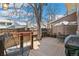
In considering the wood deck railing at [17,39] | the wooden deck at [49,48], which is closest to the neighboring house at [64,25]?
the wooden deck at [49,48]

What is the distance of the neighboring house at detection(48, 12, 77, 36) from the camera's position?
1.47 meters

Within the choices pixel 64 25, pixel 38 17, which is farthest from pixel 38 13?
pixel 64 25

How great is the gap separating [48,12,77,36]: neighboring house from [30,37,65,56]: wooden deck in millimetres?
69

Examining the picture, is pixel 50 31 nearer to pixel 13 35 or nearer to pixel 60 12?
pixel 60 12

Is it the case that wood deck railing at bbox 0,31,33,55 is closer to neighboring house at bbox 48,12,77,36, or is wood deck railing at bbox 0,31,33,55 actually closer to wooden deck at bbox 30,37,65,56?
wooden deck at bbox 30,37,65,56

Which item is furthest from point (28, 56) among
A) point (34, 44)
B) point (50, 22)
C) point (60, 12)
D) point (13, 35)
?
point (60, 12)

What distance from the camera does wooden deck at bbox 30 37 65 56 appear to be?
1.48m

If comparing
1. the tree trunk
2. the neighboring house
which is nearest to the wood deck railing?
the tree trunk

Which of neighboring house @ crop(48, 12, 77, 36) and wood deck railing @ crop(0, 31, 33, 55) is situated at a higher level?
neighboring house @ crop(48, 12, 77, 36)

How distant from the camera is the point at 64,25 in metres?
1.49

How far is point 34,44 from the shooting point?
1.50m

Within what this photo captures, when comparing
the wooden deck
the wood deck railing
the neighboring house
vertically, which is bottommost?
the wooden deck

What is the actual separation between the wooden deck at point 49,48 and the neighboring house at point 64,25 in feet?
0.23

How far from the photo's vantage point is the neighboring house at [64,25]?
1471mm
